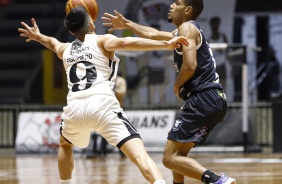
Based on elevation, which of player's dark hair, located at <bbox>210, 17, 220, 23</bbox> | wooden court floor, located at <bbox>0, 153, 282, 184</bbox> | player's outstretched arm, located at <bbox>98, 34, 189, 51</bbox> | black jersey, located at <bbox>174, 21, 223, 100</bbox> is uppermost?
player's dark hair, located at <bbox>210, 17, 220, 23</bbox>

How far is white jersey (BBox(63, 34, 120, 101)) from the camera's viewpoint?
7.40 m

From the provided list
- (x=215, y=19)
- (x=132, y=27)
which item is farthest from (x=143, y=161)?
(x=215, y=19)

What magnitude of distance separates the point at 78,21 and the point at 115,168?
5.93m

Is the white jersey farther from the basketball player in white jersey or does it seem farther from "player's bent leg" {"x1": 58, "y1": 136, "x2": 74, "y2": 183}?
"player's bent leg" {"x1": 58, "y1": 136, "x2": 74, "y2": 183}

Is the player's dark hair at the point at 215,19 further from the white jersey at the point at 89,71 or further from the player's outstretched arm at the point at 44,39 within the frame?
the white jersey at the point at 89,71

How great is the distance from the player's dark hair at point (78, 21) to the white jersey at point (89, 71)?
0.14 meters

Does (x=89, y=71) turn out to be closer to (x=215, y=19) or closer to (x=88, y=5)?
(x=88, y=5)

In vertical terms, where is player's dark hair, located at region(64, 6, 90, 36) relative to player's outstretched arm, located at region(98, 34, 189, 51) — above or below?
above

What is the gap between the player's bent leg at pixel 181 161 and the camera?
7516 mm

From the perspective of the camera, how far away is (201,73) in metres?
7.72

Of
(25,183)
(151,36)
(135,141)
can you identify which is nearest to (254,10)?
(25,183)

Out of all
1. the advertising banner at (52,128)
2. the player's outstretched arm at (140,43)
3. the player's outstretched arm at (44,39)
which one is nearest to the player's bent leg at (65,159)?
the player's outstretched arm at (44,39)

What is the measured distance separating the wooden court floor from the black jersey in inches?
111

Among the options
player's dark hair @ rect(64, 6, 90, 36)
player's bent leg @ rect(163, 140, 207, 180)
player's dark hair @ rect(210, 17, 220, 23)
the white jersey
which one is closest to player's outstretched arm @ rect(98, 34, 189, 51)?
the white jersey
